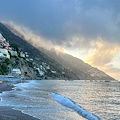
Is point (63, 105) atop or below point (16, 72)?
below

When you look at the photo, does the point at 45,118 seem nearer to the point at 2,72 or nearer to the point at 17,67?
the point at 2,72

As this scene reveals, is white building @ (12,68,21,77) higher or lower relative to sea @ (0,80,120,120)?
higher

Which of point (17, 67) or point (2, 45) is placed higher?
point (2, 45)

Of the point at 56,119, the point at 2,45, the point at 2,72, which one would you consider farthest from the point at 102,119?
the point at 2,45

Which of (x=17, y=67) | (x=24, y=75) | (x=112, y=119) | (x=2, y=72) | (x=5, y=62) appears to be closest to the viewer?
(x=112, y=119)

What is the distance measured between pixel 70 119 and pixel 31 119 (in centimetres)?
322

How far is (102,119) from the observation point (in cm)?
1377

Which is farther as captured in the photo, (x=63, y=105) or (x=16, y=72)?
(x=16, y=72)

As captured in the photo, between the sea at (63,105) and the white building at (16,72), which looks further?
the white building at (16,72)

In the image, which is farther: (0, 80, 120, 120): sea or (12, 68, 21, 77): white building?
(12, 68, 21, 77): white building

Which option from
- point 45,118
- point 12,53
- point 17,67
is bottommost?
point 45,118

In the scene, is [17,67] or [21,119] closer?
[21,119]

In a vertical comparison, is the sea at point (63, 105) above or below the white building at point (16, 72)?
below

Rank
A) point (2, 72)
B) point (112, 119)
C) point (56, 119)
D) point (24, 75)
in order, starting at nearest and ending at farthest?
1. point (56, 119)
2. point (112, 119)
3. point (2, 72)
4. point (24, 75)
